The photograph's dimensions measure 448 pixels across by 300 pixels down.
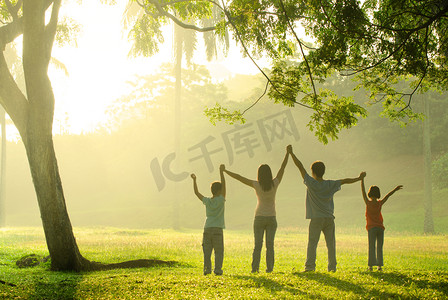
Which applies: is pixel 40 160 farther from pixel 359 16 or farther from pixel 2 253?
pixel 359 16

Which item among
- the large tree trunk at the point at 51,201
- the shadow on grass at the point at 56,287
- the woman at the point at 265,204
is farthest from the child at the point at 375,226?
the large tree trunk at the point at 51,201

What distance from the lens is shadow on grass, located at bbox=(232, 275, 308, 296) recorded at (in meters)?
6.54

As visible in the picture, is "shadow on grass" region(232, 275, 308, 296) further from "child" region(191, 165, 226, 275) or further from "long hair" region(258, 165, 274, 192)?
"long hair" region(258, 165, 274, 192)

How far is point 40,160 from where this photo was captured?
9.69 m

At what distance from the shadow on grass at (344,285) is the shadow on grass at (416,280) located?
0.76m

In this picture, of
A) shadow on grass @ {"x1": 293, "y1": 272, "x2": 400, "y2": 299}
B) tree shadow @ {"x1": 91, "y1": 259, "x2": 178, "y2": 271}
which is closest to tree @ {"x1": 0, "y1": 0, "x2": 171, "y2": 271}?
tree shadow @ {"x1": 91, "y1": 259, "x2": 178, "y2": 271}

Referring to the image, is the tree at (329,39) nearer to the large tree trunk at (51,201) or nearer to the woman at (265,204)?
the woman at (265,204)

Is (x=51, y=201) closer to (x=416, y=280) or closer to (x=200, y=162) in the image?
(x=416, y=280)

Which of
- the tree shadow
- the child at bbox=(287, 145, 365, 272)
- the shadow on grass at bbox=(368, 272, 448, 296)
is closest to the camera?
the shadow on grass at bbox=(368, 272, 448, 296)

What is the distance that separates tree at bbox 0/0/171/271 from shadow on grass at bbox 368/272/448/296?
6125 mm

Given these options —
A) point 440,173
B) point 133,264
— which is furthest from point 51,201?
point 440,173

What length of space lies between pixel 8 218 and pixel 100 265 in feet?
139

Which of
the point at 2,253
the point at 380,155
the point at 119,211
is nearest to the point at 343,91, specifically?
the point at 380,155

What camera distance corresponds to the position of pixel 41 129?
9.77 metres
